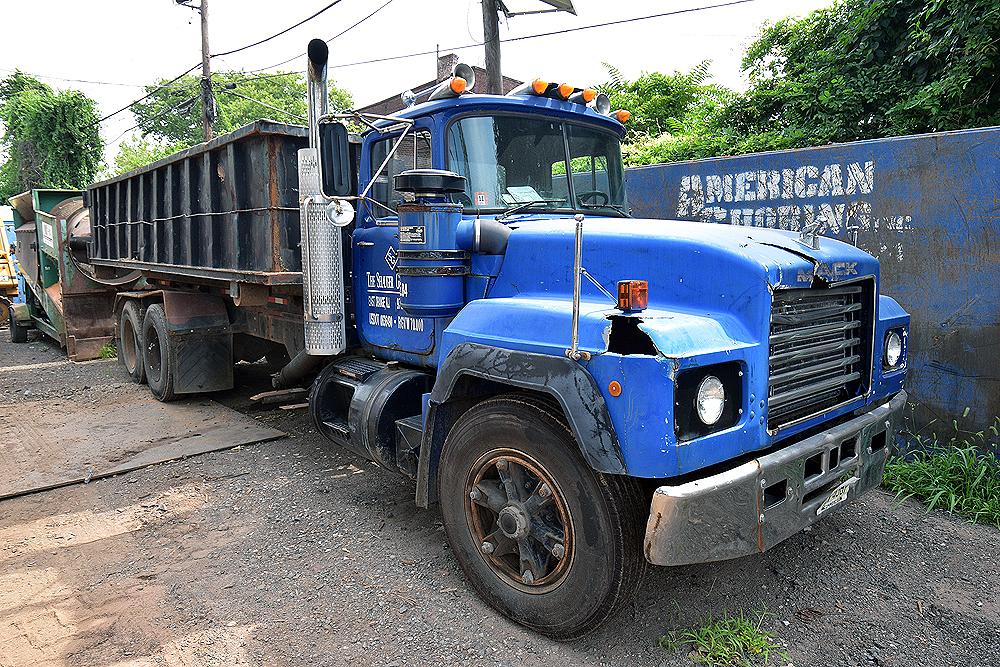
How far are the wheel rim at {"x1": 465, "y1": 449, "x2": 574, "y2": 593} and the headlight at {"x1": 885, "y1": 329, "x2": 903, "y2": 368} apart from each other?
1.98m

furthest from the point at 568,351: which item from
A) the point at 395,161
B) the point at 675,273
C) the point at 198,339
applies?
the point at 198,339

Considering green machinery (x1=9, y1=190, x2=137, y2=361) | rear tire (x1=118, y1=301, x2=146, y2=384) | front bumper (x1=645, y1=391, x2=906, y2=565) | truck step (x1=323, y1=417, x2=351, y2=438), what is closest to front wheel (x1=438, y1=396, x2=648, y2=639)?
front bumper (x1=645, y1=391, x2=906, y2=565)

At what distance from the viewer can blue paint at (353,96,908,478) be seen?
2461mm

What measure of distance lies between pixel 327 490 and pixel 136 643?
73.7 inches

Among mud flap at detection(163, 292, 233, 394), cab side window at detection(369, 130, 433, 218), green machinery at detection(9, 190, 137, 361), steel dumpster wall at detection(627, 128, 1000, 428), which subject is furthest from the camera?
green machinery at detection(9, 190, 137, 361)

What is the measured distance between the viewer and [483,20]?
36.4 ft

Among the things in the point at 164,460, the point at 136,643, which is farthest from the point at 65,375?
the point at 136,643

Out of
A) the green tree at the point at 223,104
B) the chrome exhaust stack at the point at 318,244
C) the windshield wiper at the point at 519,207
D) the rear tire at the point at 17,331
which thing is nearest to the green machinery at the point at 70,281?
the rear tire at the point at 17,331

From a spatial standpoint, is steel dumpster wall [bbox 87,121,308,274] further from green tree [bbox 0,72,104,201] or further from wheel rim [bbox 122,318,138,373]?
green tree [bbox 0,72,104,201]

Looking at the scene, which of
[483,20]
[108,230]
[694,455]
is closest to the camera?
[694,455]

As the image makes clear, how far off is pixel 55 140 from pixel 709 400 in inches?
1143

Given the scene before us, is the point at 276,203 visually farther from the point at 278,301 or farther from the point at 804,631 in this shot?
the point at 804,631

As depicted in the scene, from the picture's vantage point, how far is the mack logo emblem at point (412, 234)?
147 inches

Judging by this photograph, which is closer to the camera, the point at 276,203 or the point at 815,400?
the point at 815,400
